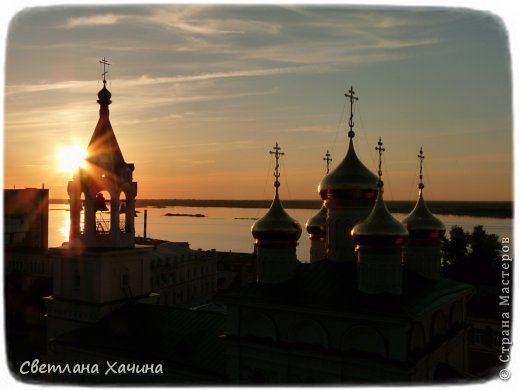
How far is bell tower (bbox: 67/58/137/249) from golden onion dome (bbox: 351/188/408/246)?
3.59 meters

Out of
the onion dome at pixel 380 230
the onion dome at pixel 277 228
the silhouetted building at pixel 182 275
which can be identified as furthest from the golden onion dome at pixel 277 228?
the silhouetted building at pixel 182 275

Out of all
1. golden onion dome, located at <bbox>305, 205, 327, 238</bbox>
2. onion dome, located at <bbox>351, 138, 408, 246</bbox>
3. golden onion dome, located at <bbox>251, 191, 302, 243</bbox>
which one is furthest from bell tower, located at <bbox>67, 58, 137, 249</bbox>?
onion dome, located at <bbox>351, 138, 408, 246</bbox>

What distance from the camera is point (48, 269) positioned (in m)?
9.97

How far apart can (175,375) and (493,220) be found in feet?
12.4

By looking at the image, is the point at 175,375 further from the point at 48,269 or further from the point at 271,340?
the point at 48,269

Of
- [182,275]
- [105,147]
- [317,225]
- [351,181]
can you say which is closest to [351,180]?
[351,181]

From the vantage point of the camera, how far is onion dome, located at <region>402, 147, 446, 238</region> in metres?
6.63

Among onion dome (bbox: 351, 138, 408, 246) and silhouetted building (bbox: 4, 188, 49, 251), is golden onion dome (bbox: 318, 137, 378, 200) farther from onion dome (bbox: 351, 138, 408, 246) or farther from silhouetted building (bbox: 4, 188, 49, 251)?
silhouetted building (bbox: 4, 188, 49, 251)

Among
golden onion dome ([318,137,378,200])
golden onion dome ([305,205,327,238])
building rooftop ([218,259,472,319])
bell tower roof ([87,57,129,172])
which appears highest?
bell tower roof ([87,57,129,172])

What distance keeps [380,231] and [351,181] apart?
105 centimetres

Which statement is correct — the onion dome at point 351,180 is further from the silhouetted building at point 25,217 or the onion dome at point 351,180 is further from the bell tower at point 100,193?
the silhouetted building at point 25,217

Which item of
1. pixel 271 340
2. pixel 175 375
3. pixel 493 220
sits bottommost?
pixel 175 375

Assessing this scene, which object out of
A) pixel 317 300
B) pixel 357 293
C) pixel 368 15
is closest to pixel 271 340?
pixel 317 300

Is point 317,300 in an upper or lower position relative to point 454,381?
upper
